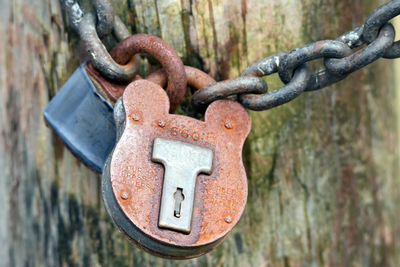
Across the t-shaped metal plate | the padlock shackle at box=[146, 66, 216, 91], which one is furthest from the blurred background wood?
the t-shaped metal plate

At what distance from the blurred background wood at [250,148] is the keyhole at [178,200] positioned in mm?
239

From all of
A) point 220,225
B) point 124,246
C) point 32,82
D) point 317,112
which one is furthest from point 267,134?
point 32,82

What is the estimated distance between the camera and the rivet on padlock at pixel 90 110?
1.03 meters

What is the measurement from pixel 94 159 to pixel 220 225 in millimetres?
293

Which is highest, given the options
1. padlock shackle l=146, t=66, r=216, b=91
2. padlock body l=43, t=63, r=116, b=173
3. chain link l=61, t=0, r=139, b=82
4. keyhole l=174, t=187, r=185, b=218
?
chain link l=61, t=0, r=139, b=82

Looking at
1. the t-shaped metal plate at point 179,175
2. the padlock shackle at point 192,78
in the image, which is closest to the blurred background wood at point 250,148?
the padlock shackle at point 192,78

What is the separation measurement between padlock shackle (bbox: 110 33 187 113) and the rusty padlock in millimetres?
30

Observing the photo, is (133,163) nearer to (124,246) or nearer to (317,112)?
(124,246)

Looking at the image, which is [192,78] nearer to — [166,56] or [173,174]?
[166,56]

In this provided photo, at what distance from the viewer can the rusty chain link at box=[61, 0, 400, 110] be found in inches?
35.9

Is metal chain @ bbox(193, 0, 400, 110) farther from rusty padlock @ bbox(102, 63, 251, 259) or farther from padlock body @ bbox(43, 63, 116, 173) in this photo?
padlock body @ bbox(43, 63, 116, 173)

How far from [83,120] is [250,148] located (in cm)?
35

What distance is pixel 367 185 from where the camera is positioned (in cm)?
131

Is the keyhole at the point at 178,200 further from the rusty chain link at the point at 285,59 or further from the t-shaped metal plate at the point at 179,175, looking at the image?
the rusty chain link at the point at 285,59
